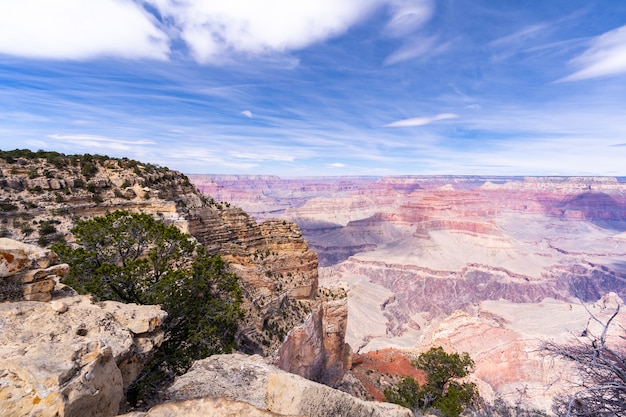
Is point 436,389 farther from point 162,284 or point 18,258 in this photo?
point 18,258

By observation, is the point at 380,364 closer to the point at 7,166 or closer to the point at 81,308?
the point at 81,308

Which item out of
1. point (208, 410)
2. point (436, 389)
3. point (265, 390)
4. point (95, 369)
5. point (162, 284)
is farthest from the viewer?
point (436, 389)

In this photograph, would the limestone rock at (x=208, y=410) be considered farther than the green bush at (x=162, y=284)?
No

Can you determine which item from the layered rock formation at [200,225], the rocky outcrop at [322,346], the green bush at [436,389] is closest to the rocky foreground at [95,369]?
the layered rock formation at [200,225]

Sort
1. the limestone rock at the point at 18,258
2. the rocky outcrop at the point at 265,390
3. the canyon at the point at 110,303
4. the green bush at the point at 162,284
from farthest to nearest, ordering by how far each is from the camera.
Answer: the green bush at the point at 162,284 → the limestone rock at the point at 18,258 → the rocky outcrop at the point at 265,390 → the canyon at the point at 110,303

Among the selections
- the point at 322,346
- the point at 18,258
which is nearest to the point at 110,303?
the point at 18,258

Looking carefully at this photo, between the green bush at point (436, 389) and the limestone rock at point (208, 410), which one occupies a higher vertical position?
the limestone rock at point (208, 410)

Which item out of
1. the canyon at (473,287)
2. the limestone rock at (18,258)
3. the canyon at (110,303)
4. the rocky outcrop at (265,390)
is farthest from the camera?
the canyon at (473,287)

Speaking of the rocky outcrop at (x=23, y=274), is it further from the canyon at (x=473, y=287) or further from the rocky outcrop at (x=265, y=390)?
the canyon at (x=473, y=287)
